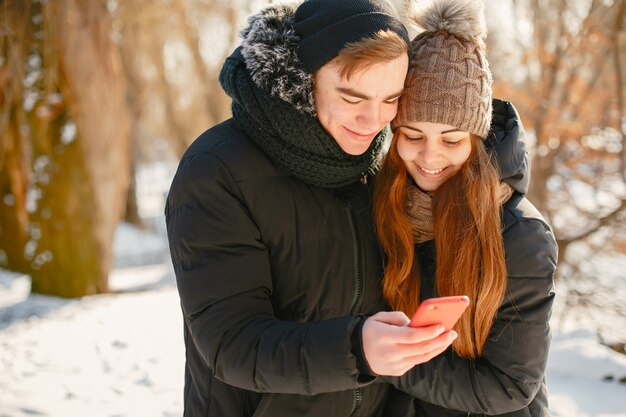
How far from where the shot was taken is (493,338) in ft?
5.55

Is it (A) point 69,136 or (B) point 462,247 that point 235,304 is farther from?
(A) point 69,136

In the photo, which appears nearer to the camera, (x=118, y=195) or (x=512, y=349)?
(x=512, y=349)

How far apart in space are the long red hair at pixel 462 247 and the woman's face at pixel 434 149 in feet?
0.12

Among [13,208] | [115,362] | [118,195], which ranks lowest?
[115,362]

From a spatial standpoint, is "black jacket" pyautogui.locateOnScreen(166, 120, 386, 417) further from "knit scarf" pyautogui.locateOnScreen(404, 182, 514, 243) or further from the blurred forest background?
the blurred forest background

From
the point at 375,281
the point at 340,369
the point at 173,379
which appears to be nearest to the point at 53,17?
the point at 173,379

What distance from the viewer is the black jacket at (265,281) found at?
1272mm

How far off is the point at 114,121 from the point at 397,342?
5439 mm

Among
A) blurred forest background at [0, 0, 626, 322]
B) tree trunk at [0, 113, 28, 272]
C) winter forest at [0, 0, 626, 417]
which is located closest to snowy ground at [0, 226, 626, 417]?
winter forest at [0, 0, 626, 417]

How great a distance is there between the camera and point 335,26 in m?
1.51

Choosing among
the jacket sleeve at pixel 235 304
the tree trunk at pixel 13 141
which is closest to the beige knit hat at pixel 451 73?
the jacket sleeve at pixel 235 304

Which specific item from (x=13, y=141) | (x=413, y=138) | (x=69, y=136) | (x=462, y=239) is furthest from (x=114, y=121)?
(x=462, y=239)

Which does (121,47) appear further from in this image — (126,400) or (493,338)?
(493,338)

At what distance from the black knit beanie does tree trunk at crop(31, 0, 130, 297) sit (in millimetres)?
4711
